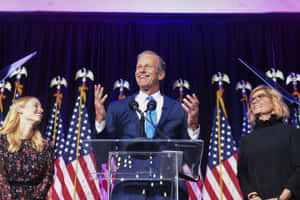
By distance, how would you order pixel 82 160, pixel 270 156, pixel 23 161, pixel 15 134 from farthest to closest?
pixel 82 160
pixel 15 134
pixel 23 161
pixel 270 156

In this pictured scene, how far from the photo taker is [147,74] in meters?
4.35

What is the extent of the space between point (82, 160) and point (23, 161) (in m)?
1.26

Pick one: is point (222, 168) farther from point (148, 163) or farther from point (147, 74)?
point (148, 163)

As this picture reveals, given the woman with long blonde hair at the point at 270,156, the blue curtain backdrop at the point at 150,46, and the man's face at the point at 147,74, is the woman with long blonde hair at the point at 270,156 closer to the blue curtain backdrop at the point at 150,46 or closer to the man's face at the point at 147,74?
the blue curtain backdrop at the point at 150,46

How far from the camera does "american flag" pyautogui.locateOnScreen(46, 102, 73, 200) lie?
4297 millimetres

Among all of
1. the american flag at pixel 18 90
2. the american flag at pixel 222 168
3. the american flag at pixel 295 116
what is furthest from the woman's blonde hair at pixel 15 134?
the american flag at pixel 295 116

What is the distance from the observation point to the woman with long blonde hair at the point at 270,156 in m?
2.90

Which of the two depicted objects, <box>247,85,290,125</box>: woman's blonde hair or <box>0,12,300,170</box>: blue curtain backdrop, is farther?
<box>0,12,300,170</box>: blue curtain backdrop

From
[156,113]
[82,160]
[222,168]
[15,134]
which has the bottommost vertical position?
[222,168]

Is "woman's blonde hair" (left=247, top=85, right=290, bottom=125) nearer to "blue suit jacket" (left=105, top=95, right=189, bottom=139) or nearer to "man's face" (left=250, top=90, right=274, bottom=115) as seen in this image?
"man's face" (left=250, top=90, right=274, bottom=115)

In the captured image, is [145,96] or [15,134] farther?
[145,96]

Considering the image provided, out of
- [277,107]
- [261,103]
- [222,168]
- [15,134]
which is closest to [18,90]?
[15,134]

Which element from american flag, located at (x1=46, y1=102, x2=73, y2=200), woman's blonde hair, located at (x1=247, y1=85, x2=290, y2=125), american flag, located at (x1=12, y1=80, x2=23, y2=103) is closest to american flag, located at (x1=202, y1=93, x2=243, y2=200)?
woman's blonde hair, located at (x1=247, y1=85, x2=290, y2=125)

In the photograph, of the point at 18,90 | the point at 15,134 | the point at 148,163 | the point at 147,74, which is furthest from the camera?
the point at 18,90
